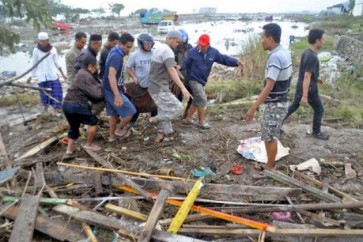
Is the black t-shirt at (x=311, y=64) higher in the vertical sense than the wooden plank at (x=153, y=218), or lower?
higher

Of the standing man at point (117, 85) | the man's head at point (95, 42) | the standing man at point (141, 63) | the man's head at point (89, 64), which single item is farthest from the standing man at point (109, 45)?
the man's head at point (89, 64)

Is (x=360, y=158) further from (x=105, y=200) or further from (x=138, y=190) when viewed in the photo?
(x=105, y=200)

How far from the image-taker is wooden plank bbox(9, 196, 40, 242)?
10.4 feet

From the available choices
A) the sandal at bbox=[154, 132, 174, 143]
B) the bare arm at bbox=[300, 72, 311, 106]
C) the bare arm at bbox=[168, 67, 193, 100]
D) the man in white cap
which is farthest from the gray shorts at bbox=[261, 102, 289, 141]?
the man in white cap

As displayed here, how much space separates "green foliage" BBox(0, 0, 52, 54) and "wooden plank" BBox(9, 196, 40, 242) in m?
3.11

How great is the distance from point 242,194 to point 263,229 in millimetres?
656

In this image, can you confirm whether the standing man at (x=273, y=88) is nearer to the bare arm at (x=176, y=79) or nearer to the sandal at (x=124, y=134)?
the bare arm at (x=176, y=79)

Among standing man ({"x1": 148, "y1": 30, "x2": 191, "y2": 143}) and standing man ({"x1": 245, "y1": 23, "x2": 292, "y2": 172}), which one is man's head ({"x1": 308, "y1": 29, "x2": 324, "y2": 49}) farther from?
standing man ({"x1": 148, "y1": 30, "x2": 191, "y2": 143})

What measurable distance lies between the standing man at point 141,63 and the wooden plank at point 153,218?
2403mm

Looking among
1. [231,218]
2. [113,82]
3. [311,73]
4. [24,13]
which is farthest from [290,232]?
[24,13]

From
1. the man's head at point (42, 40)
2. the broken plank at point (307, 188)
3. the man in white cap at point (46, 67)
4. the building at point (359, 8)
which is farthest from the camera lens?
the building at point (359, 8)

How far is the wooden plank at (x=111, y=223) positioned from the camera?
120 inches

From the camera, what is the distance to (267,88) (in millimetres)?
3836

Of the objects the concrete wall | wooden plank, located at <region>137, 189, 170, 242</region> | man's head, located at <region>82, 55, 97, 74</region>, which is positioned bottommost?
the concrete wall
